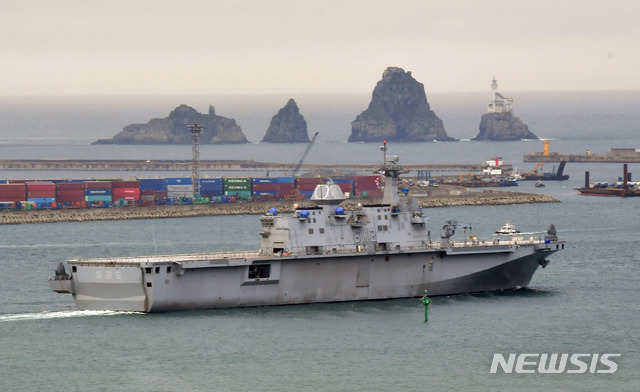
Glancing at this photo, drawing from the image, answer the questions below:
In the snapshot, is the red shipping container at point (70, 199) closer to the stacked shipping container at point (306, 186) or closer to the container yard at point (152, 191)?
the container yard at point (152, 191)

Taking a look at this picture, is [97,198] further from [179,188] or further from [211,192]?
[211,192]

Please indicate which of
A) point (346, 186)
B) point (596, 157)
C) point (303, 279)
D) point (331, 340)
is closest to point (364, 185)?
point (346, 186)

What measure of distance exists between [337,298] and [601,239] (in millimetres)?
28376

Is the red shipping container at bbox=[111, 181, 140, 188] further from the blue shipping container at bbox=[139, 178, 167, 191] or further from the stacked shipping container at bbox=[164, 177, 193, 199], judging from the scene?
the stacked shipping container at bbox=[164, 177, 193, 199]

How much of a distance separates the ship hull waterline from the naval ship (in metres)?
0.04

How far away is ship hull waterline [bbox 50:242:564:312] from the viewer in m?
49.3

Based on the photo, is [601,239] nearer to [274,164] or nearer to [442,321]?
[442,321]

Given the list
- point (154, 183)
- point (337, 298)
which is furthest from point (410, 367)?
point (154, 183)

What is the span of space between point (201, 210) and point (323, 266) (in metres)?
49.7

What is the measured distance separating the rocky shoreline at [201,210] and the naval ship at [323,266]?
3535 cm

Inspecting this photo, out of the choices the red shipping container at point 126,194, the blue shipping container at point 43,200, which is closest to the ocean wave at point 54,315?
the blue shipping container at point 43,200

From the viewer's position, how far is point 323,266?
5166cm

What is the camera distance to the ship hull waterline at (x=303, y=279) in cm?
4931

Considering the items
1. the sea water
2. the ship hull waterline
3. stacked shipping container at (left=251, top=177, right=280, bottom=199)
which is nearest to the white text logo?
the sea water
